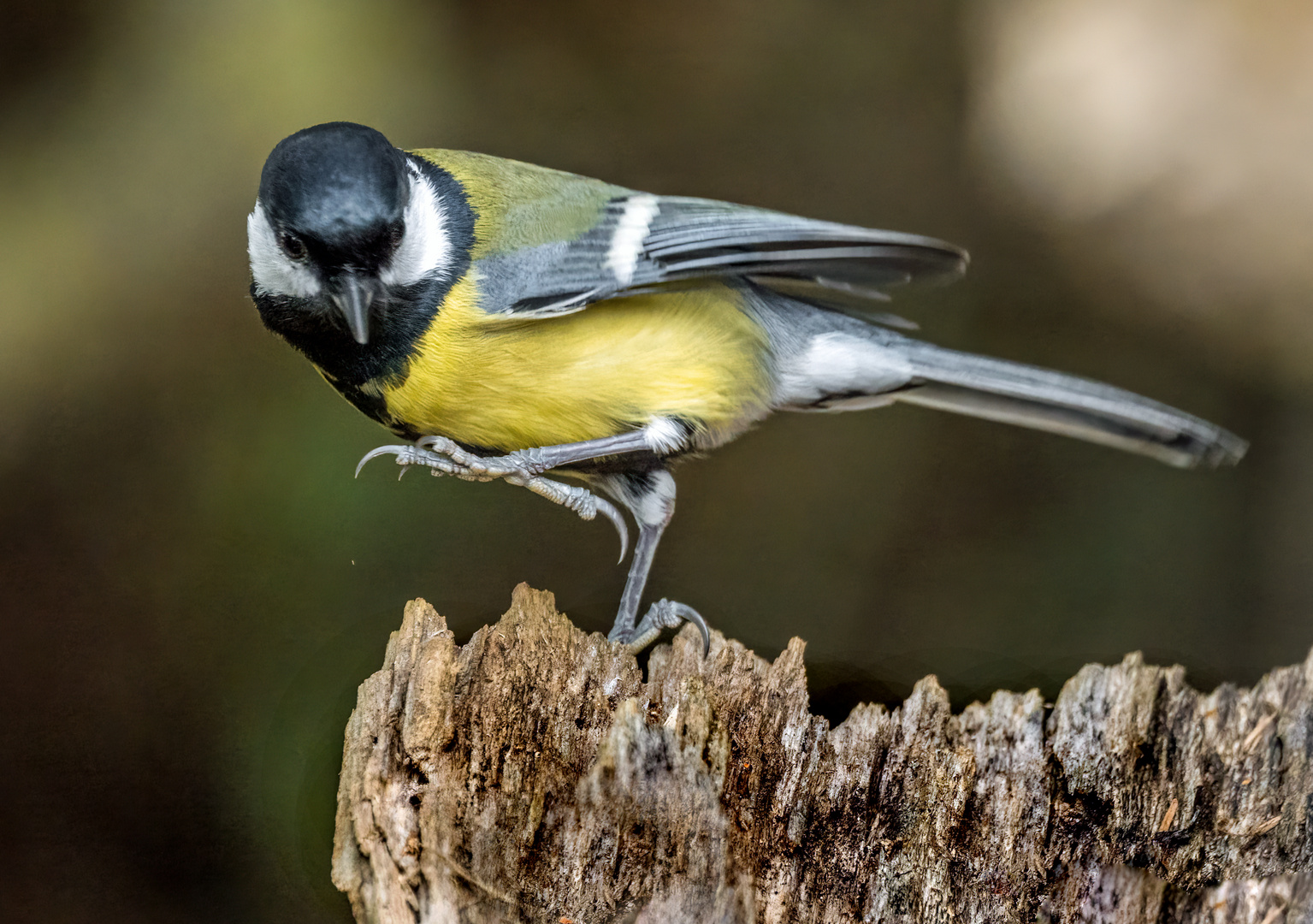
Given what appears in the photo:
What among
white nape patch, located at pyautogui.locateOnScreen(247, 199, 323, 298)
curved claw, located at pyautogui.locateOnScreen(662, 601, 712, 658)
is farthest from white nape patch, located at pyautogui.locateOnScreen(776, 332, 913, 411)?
white nape patch, located at pyautogui.locateOnScreen(247, 199, 323, 298)

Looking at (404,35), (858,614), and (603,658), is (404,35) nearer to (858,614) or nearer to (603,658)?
(603,658)

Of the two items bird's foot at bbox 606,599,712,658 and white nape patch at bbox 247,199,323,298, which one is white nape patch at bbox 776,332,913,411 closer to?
bird's foot at bbox 606,599,712,658

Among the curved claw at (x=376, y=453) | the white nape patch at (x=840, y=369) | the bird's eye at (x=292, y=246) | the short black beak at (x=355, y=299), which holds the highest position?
the white nape patch at (x=840, y=369)

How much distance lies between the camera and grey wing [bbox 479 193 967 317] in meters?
0.87

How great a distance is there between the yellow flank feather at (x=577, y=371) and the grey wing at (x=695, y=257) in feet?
0.08

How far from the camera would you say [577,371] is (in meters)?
0.89

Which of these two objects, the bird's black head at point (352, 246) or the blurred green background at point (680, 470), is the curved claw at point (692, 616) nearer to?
the blurred green background at point (680, 470)

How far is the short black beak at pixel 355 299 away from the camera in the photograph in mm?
753

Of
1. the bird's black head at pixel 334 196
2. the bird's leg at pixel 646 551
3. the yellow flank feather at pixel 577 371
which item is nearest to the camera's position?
the bird's black head at pixel 334 196

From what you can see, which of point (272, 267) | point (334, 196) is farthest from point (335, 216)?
point (272, 267)

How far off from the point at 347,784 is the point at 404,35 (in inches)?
30.2

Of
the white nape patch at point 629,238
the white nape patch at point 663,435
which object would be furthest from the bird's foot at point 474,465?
the white nape patch at point 629,238

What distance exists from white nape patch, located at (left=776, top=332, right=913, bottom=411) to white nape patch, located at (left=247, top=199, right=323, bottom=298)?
528 mm

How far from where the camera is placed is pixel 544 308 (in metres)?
0.86
